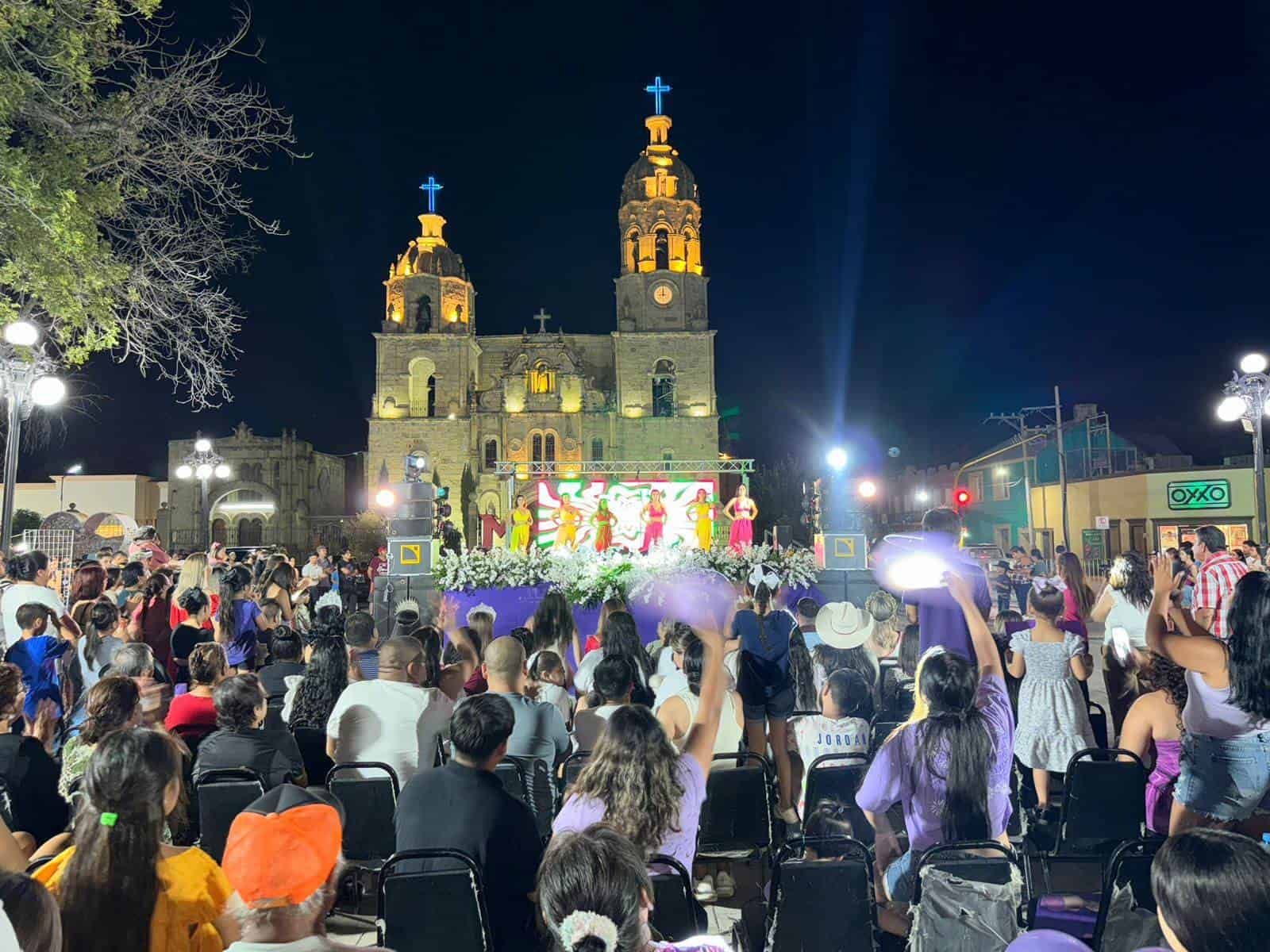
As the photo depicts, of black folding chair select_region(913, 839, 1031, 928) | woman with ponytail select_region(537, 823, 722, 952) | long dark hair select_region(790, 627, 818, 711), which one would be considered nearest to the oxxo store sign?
long dark hair select_region(790, 627, 818, 711)

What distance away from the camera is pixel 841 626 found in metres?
6.69

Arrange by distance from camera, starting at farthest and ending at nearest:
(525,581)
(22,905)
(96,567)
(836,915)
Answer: (525,581)
(96,567)
(836,915)
(22,905)

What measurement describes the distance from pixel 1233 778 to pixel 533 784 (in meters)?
3.41

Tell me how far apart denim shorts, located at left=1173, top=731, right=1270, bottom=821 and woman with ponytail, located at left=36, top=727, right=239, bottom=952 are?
4.05m

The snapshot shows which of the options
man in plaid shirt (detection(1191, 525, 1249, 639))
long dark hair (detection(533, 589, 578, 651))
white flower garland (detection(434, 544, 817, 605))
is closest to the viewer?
man in plaid shirt (detection(1191, 525, 1249, 639))

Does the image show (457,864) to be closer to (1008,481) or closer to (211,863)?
(211,863)

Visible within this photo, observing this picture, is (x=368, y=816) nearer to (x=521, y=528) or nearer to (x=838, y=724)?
(x=838, y=724)

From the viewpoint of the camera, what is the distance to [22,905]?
6.26 feet

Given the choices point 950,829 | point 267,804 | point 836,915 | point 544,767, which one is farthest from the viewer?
point 544,767

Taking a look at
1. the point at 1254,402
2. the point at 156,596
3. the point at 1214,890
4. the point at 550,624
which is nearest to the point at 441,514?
the point at 156,596

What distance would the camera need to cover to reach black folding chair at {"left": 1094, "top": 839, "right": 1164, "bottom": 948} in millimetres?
3215

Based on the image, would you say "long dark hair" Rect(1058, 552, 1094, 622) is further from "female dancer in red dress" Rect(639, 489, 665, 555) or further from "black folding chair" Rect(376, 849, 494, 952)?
"female dancer in red dress" Rect(639, 489, 665, 555)

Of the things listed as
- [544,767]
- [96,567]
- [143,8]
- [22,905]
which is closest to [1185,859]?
[22,905]

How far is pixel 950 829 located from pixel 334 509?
6329cm
